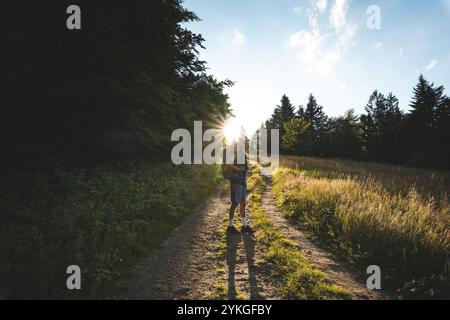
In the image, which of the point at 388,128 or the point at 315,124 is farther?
the point at 315,124

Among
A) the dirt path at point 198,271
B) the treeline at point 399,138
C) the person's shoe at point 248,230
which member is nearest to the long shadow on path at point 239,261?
the dirt path at point 198,271

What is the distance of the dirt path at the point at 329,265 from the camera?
14.4 ft

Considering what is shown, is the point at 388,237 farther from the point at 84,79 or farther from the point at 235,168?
the point at 84,79

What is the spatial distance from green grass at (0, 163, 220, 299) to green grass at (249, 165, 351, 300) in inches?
111

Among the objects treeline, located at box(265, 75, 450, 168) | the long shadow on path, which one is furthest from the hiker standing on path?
treeline, located at box(265, 75, 450, 168)

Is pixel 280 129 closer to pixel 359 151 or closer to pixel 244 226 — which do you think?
pixel 359 151

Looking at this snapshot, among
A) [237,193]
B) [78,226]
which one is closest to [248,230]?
[237,193]

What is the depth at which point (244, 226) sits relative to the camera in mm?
7516

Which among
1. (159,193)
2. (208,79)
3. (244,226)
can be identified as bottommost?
(244,226)

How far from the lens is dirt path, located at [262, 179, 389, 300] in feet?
14.4

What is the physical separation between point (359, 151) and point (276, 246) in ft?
135

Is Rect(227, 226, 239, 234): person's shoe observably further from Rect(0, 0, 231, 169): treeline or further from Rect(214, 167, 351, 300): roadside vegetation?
Rect(0, 0, 231, 169): treeline
